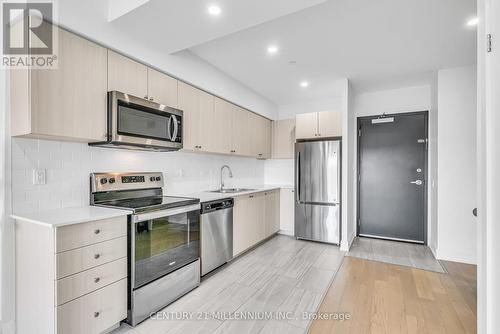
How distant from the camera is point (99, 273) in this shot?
1.65 metres

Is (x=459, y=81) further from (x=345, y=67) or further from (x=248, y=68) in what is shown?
(x=248, y=68)

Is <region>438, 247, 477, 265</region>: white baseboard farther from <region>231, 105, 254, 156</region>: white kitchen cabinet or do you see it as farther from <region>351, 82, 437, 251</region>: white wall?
<region>231, 105, 254, 156</region>: white kitchen cabinet

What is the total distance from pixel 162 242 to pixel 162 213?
0.26 meters

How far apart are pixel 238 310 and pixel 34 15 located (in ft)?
8.48

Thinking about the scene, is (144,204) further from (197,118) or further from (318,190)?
(318,190)

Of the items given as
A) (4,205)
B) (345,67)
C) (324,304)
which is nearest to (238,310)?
(324,304)

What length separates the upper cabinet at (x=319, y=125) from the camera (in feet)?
12.6

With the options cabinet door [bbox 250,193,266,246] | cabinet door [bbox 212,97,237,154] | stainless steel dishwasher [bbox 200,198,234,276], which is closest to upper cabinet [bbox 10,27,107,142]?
stainless steel dishwasher [bbox 200,198,234,276]

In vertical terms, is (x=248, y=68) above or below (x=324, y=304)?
above

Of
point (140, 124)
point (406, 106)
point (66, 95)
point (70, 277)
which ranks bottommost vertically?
point (70, 277)

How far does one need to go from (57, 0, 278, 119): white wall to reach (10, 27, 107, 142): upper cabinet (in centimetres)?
9

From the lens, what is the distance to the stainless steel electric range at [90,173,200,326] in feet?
6.11

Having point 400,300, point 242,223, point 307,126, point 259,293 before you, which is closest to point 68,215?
point 259,293

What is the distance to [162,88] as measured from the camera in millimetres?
2408
